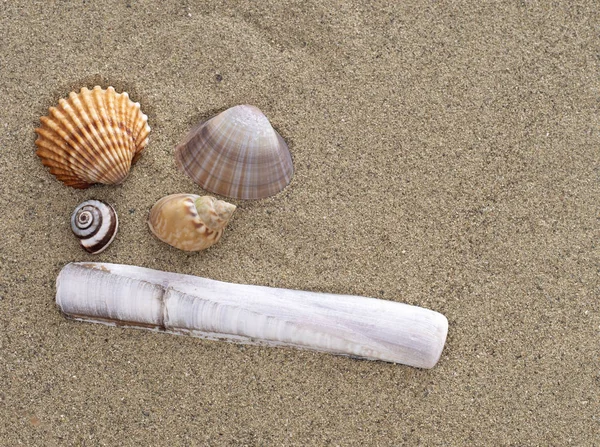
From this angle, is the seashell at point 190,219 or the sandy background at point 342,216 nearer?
the seashell at point 190,219

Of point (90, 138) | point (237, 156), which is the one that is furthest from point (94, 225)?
point (237, 156)

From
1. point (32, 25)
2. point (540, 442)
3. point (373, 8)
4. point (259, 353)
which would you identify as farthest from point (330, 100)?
point (540, 442)

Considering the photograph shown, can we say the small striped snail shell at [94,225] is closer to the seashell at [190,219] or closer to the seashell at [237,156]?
the seashell at [190,219]

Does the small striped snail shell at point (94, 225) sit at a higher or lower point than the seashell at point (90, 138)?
lower

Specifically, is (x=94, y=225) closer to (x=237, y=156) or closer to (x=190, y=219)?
(x=190, y=219)

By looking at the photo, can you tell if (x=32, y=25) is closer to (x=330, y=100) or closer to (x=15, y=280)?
(x=15, y=280)

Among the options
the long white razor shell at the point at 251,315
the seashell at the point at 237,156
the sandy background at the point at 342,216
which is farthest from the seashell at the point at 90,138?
the long white razor shell at the point at 251,315

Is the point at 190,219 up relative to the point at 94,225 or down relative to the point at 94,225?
up
